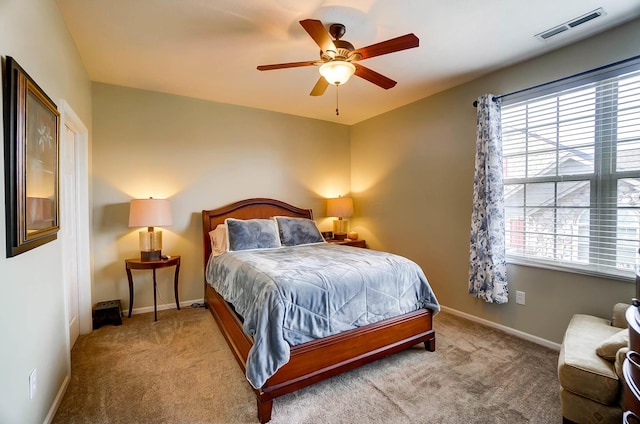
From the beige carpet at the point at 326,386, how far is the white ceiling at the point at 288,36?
2.71 metres

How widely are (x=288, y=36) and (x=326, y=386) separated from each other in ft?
9.08

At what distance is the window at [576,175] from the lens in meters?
2.27

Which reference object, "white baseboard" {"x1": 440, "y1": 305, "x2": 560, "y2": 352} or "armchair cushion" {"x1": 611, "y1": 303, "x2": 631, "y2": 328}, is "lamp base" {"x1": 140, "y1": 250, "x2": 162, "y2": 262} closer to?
"white baseboard" {"x1": 440, "y1": 305, "x2": 560, "y2": 352}

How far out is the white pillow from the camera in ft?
11.3

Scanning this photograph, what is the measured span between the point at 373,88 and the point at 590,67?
1.98m

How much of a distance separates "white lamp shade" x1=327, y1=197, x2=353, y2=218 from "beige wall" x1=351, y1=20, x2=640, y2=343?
0.36m

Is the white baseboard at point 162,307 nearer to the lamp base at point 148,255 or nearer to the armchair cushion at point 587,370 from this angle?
the lamp base at point 148,255

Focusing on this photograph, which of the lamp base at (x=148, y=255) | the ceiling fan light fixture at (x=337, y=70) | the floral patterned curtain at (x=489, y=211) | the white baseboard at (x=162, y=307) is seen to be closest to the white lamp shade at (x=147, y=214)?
the lamp base at (x=148, y=255)

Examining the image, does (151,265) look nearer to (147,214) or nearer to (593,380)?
(147,214)

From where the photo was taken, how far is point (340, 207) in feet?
15.2

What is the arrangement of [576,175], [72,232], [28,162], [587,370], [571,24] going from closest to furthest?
1. [28,162]
2. [587,370]
3. [571,24]
4. [576,175]
5. [72,232]

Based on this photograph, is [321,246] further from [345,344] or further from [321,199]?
[345,344]

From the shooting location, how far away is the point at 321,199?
4906mm

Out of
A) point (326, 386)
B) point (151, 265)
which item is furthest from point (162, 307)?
point (326, 386)
